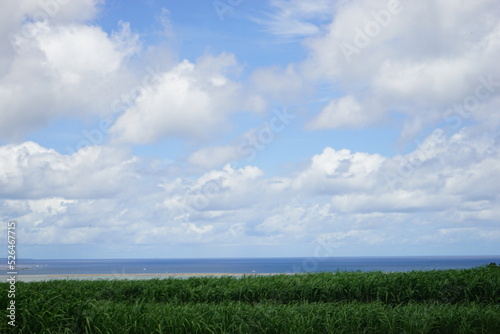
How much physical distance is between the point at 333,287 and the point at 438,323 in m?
3.82

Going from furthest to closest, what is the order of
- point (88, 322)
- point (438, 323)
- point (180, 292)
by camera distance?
1. point (180, 292)
2. point (438, 323)
3. point (88, 322)

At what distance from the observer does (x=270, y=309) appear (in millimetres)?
9492

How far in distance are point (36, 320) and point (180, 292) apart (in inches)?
198

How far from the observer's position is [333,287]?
13.0 m

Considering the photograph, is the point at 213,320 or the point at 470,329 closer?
the point at 213,320

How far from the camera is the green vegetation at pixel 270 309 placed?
835 cm

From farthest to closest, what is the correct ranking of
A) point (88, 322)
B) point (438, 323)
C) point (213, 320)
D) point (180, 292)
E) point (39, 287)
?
point (180, 292) < point (39, 287) < point (438, 323) < point (213, 320) < point (88, 322)

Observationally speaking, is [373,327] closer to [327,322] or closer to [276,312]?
[327,322]

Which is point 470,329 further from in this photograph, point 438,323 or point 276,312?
point 276,312

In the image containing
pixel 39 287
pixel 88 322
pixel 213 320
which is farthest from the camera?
pixel 39 287

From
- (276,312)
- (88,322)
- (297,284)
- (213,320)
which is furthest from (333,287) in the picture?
(88,322)

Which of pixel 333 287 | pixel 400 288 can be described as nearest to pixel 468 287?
pixel 400 288

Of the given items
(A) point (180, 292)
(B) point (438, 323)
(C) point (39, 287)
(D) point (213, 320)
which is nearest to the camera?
(D) point (213, 320)

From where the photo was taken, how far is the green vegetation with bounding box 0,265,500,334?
8352 millimetres
